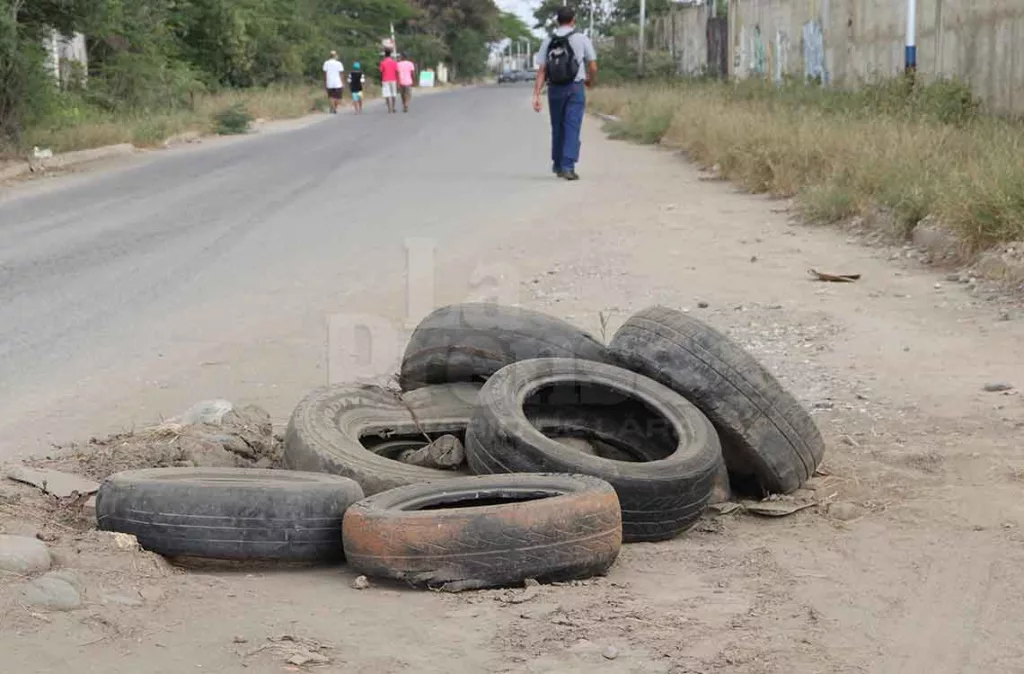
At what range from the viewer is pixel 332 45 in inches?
2456

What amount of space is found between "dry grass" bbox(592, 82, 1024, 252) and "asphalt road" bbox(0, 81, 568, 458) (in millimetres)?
2522

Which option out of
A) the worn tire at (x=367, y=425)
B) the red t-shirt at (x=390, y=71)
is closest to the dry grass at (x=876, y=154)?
the worn tire at (x=367, y=425)

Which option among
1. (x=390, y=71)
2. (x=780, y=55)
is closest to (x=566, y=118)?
(x=780, y=55)

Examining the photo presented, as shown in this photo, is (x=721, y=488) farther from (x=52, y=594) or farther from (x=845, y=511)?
(x=52, y=594)

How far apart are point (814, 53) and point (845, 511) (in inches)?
923

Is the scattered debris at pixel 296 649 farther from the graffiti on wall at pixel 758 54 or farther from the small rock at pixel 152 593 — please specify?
the graffiti on wall at pixel 758 54

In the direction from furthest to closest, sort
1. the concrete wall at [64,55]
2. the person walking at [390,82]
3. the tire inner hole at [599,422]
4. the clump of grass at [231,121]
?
1. the person walking at [390,82]
2. the clump of grass at [231,121]
3. the concrete wall at [64,55]
4. the tire inner hole at [599,422]

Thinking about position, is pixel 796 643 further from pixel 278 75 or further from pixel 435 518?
pixel 278 75

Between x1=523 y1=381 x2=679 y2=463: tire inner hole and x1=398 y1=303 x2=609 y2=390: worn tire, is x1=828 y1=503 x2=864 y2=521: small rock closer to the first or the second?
x1=523 y1=381 x2=679 y2=463: tire inner hole

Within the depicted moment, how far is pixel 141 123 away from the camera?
24.6m

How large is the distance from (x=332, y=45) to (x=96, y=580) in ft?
201

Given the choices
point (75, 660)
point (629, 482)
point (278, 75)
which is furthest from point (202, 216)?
point (278, 75)

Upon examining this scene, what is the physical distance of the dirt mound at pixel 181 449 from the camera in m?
5.10

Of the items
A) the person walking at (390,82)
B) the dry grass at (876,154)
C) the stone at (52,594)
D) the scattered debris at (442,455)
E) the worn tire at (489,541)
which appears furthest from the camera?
the person walking at (390,82)
